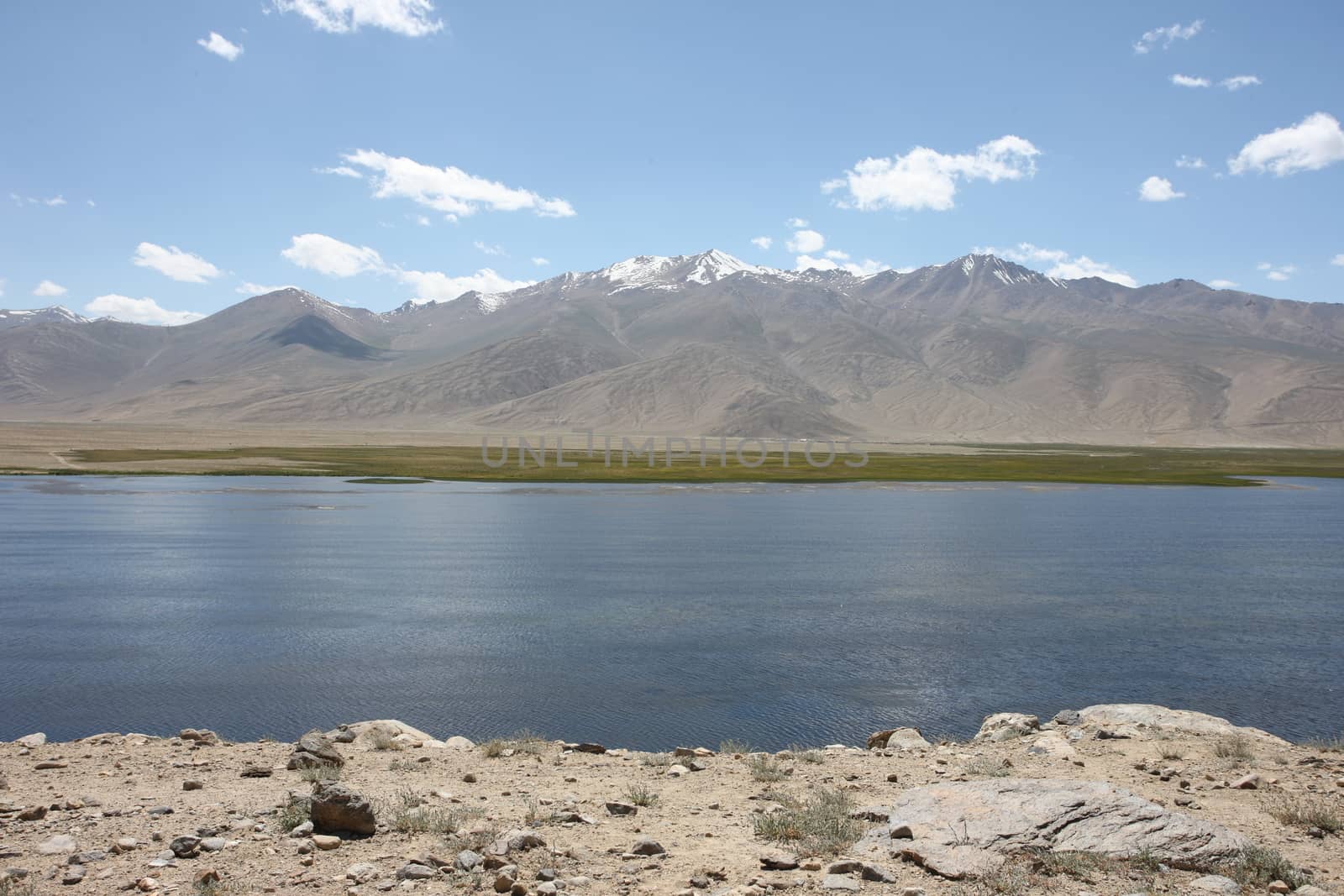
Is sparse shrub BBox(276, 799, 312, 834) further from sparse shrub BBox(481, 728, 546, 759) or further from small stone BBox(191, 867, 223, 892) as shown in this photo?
sparse shrub BBox(481, 728, 546, 759)

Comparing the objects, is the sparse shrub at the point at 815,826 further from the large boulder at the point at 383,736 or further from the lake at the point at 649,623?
the lake at the point at 649,623

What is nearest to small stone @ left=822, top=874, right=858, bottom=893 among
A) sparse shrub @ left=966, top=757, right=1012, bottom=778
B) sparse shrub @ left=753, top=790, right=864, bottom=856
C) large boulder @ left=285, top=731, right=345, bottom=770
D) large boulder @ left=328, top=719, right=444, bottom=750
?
sparse shrub @ left=753, top=790, right=864, bottom=856

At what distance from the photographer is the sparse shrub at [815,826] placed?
399 inches

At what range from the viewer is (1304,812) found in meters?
Result: 11.1

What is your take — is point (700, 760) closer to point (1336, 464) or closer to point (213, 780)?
point (213, 780)

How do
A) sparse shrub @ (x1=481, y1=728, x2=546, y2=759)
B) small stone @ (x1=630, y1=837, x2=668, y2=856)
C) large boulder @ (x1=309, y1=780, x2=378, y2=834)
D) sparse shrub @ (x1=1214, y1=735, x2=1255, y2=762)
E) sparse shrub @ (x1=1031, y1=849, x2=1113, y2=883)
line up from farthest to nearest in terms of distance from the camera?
1. sparse shrub @ (x1=481, y1=728, x2=546, y2=759)
2. sparse shrub @ (x1=1214, y1=735, x2=1255, y2=762)
3. large boulder @ (x1=309, y1=780, x2=378, y2=834)
4. small stone @ (x1=630, y1=837, x2=668, y2=856)
5. sparse shrub @ (x1=1031, y1=849, x2=1113, y2=883)

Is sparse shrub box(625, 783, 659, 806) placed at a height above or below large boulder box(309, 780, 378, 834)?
below

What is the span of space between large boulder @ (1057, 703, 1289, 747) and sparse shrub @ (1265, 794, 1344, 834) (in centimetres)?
399

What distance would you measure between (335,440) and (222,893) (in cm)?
17463

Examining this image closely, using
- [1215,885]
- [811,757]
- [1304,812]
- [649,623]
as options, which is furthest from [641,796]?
[649,623]

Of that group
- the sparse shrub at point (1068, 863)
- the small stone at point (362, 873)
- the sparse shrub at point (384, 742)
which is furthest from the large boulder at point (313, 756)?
the sparse shrub at point (1068, 863)

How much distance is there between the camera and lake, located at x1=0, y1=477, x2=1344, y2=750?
20844mm

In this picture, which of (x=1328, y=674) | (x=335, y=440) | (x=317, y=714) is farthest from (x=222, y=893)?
(x=335, y=440)

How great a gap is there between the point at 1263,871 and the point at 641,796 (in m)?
6.53
